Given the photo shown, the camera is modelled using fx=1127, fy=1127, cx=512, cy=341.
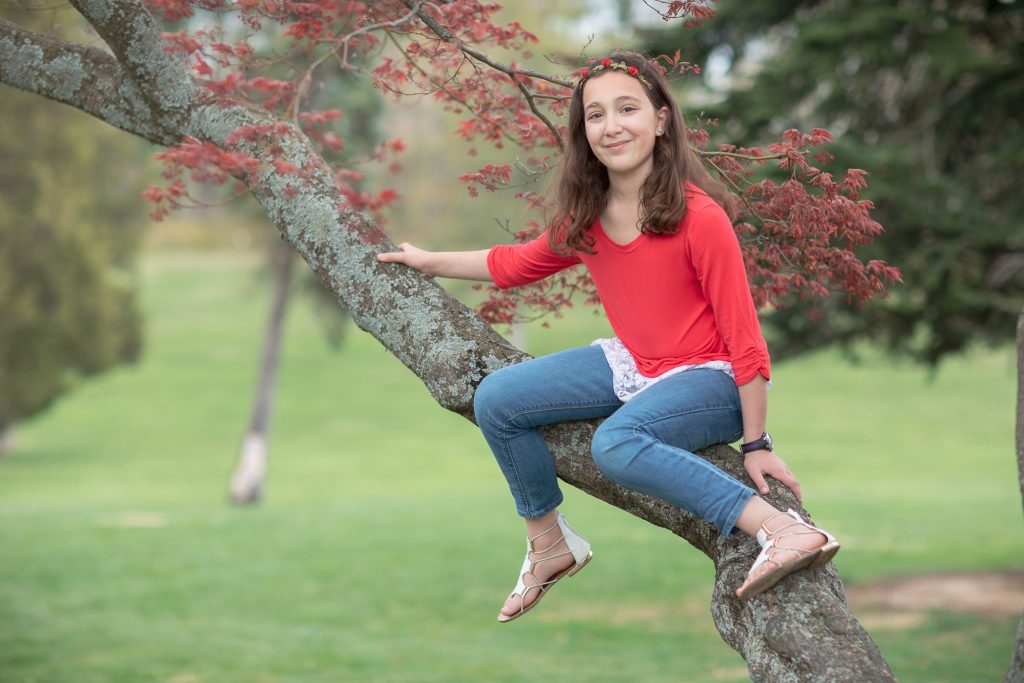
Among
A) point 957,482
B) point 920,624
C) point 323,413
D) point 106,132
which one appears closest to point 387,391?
point 323,413

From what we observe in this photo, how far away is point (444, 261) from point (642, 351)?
2.24ft

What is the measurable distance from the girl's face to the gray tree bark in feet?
1.90

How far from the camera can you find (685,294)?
289 cm

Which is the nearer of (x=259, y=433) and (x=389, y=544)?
(x=389, y=544)

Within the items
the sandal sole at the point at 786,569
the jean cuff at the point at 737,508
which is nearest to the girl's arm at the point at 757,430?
the jean cuff at the point at 737,508

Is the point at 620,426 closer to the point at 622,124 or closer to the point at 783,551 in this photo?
the point at 783,551

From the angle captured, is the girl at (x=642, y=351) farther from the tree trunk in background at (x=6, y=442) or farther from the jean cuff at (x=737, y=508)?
the tree trunk in background at (x=6, y=442)

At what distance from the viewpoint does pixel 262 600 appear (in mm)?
9773

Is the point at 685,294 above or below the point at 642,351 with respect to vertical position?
above

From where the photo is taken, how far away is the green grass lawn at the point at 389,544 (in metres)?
7.38

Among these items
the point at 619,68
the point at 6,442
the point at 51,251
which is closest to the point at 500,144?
the point at 619,68

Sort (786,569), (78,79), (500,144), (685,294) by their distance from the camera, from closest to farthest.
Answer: (786,569) < (685,294) < (78,79) < (500,144)

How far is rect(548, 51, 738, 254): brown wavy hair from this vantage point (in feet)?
9.57

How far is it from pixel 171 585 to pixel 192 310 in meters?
31.1
